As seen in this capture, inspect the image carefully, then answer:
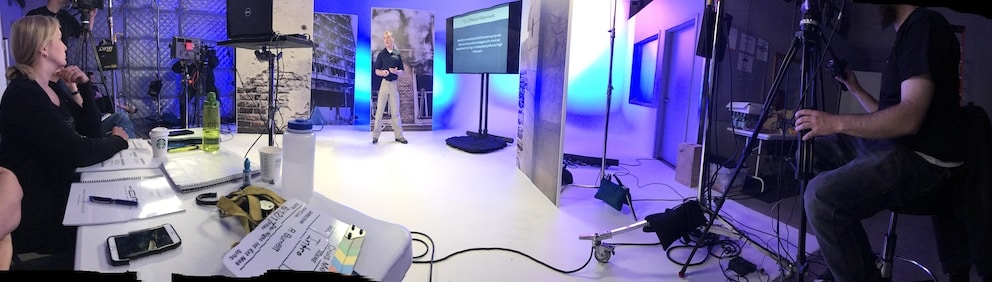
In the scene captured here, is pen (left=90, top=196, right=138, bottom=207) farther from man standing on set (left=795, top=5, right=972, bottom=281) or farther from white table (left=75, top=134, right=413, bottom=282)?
man standing on set (left=795, top=5, right=972, bottom=281)

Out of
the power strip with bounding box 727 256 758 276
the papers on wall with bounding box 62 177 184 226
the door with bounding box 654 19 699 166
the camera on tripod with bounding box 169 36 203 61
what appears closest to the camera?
the papers on wall with bounding box 62 177 184 226

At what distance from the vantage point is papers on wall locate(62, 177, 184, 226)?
2.41ft

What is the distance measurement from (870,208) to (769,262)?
708mm

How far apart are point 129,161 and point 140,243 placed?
767 mm

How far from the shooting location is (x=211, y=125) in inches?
55.2

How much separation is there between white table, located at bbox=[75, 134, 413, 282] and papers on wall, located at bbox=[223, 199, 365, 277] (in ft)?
0.07

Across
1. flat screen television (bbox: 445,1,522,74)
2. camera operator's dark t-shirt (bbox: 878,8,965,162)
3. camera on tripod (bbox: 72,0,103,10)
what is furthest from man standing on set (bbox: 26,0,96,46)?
camera operator's dark t-shirt (bbox: 878,8,965,162)

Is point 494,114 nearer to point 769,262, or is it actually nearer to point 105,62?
point 105,62

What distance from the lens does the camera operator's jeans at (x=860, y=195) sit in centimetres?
137

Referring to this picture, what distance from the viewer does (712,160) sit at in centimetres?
328

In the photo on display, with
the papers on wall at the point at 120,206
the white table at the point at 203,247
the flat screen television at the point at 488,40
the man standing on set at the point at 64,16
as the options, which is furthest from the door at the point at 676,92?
the man standing on set at the point at 64,16

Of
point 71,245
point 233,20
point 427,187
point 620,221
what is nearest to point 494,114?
point 427,187

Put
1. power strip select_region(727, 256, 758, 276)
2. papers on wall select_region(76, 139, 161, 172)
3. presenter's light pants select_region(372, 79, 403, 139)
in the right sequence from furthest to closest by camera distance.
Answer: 1. presenter's light pants select_region(372, 79, 403, 139)
2. power strip select_region(727, 256, 758, 276)
3. papers on wall select_region(76, 139, 161, 172)

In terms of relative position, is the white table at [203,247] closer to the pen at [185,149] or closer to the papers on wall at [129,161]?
the papers on wall at [129,161]
